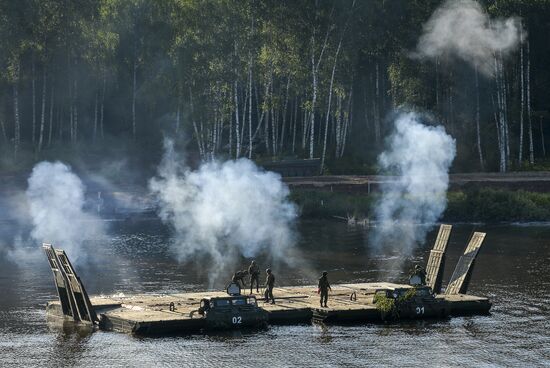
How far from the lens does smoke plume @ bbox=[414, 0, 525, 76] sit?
114 m

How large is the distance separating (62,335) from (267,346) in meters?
9.22

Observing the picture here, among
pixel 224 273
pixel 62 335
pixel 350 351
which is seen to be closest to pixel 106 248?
pixel 224 273

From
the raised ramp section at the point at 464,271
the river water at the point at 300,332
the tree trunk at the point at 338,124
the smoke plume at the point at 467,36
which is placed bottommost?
the river water at the point at 300,332

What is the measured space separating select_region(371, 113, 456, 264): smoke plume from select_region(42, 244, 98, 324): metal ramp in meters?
34.6

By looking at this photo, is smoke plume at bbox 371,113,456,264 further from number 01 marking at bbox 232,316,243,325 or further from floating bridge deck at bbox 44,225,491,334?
number 01 marking at bbox 232,316,243,325

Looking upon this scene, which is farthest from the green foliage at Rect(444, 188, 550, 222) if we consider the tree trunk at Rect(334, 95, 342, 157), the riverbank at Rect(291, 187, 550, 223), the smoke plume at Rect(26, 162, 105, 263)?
the smoke plume at Rect(26, 162, 105, 263)

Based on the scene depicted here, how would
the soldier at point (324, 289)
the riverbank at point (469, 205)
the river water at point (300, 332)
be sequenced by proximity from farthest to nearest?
the riverbank at point (469, 205) → the soldier at point (324, 289) → the river water at point (300, 332)

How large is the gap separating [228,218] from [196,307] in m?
22.7

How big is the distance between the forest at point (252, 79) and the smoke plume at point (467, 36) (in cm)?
68

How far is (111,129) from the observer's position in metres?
Answer: 131

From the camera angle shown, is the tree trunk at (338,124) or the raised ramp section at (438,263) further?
the tree trunk at (338,124)

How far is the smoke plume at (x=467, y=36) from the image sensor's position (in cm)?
11356

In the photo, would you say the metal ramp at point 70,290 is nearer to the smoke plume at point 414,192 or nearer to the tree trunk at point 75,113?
the smoke plume at point 414,192

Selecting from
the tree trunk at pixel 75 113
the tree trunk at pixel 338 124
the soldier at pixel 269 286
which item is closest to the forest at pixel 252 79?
the tree trunk at pixel 75 113
